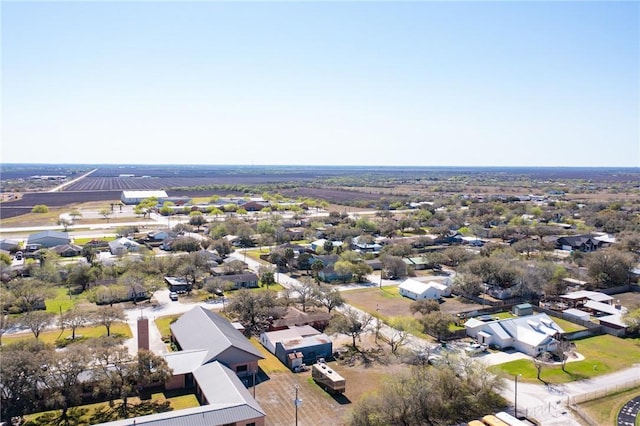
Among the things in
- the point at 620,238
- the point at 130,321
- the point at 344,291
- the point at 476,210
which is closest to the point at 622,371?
the point at 344,291

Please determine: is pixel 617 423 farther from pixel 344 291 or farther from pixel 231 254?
pixel 231 254

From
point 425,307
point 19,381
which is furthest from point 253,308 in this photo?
point 19,381

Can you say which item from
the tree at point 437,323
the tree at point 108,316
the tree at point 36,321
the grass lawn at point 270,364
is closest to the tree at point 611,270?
the tree at point 437,323

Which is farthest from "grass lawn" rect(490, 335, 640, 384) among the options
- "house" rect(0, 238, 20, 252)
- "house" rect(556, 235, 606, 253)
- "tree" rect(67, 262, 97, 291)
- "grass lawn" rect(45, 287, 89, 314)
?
"house" rect(0, 238, 20, 252)

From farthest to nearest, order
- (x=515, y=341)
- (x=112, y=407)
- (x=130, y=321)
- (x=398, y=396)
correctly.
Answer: (x=130, y=321)
(x=515, y=341)
(x=112, y=407)
(x=398, y=396)

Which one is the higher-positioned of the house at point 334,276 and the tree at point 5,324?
the tree at point 5,324

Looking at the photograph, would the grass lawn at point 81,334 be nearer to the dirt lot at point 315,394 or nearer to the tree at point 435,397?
the dirt lot at point 315,394
